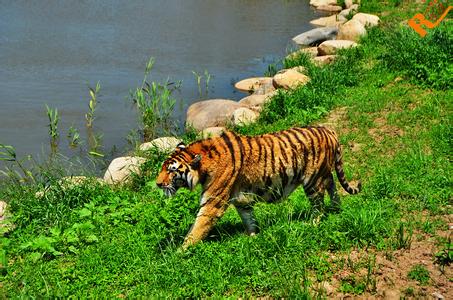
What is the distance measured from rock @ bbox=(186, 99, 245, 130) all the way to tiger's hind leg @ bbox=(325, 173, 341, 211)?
4.45m

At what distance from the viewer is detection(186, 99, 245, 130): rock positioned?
10.8m

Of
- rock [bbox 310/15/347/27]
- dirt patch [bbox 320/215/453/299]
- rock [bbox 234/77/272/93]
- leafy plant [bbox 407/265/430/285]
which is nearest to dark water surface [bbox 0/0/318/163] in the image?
rock [bbox 234/77/272/93]

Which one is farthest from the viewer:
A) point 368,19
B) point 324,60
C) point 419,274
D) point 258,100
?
point 368,19

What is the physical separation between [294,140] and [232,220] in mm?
1200

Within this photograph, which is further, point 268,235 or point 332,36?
point 332,36

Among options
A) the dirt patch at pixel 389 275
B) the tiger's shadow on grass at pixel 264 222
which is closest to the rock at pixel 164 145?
the tiger's shadow on grass at pixel 264 222

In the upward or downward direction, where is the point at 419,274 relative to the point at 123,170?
upward

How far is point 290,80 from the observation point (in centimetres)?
1172

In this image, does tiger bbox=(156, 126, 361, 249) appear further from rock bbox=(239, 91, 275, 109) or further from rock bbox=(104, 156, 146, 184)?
rock bbox=(239, 91, 275, 109)

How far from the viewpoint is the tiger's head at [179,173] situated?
566 centimetres

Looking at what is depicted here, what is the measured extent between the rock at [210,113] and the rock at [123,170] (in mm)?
1974

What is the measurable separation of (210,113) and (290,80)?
185 centimetres

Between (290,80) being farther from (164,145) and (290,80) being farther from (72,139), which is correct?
(72,139)

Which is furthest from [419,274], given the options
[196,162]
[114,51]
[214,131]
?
[114,51]
